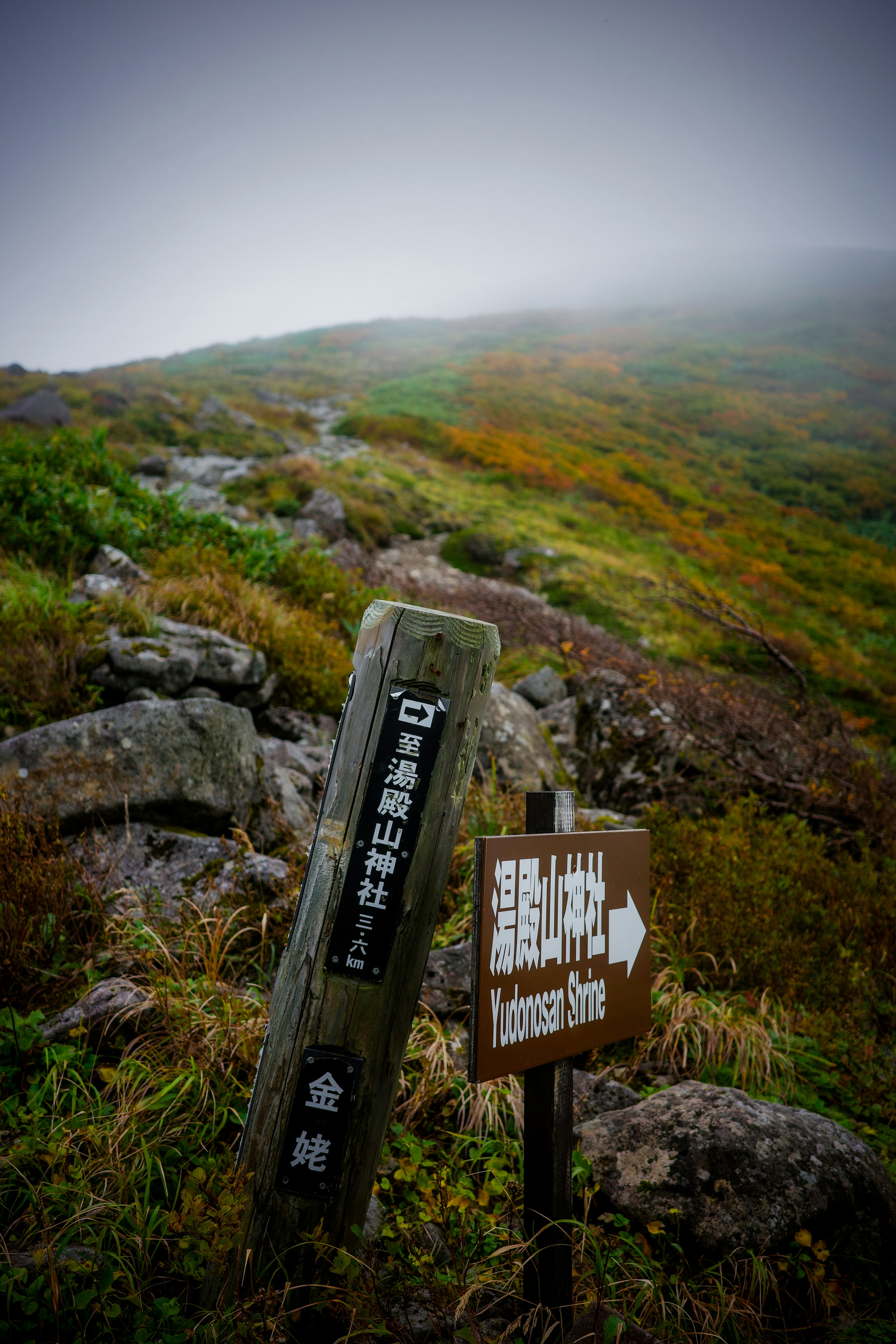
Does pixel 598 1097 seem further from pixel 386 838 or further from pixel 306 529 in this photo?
pixel 306 529

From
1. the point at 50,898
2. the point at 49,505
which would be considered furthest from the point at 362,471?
the point at 50,898

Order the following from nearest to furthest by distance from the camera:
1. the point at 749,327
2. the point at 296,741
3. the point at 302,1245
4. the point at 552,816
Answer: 1. the point at 302,1245
2. the point at 552,816
3. the point at 296,741
4. the point at 749,327

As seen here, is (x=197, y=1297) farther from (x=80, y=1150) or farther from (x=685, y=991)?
(x=685, y=991)

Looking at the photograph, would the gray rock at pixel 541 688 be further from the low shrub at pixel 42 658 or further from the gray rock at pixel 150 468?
the gray rock at pixel 150 468

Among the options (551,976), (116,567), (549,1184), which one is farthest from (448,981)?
A: (116,567)

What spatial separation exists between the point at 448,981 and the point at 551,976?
1543 mm

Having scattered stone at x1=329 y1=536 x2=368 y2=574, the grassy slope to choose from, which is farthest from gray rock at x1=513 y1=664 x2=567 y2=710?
scattered stone at x1=329 y1=536 x2=368 y2=574

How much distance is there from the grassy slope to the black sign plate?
24.2 ft

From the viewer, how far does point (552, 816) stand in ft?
5.97

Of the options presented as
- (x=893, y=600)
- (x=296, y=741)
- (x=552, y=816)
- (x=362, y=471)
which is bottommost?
(x=893, y=600)

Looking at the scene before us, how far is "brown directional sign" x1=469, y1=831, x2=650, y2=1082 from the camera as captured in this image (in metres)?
1.50

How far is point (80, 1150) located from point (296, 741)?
315 cm

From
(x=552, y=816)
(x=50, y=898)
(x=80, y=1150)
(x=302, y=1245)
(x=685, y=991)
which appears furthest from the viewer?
(x=685, y=991)

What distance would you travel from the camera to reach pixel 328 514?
12492mm
